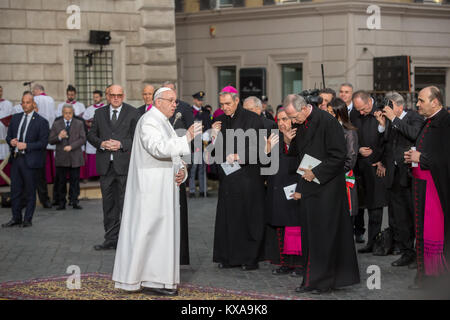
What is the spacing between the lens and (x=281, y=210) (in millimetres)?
8906

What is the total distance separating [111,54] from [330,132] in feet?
36.4

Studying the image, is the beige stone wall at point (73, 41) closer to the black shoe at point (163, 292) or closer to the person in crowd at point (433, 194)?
the black shoe at point (163, 292)

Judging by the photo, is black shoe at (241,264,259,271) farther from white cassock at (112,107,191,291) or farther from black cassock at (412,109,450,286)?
black cassock at (412,109,450,286)

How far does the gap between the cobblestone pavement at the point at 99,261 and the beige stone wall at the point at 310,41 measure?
1163 cm

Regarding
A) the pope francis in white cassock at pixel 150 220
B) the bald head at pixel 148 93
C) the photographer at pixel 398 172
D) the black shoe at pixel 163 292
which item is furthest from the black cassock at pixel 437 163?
the bald head at pixel 148 93

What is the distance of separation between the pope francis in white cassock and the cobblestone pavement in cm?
89

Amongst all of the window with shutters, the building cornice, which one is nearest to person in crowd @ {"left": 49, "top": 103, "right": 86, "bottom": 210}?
the window with shutters

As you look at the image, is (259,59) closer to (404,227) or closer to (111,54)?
(111,54)

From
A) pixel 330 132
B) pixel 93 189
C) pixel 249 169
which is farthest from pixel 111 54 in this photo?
pixel 330 132

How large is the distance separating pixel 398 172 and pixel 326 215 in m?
2.34

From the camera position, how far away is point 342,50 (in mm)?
23594

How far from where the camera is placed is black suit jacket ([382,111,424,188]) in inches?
334

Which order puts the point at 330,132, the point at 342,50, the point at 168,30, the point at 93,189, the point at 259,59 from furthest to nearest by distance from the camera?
1. the point at 259,59
2. the point at 342,50
3. the point at 168,30
4. the point at 93,189
5. the point at 330,132
